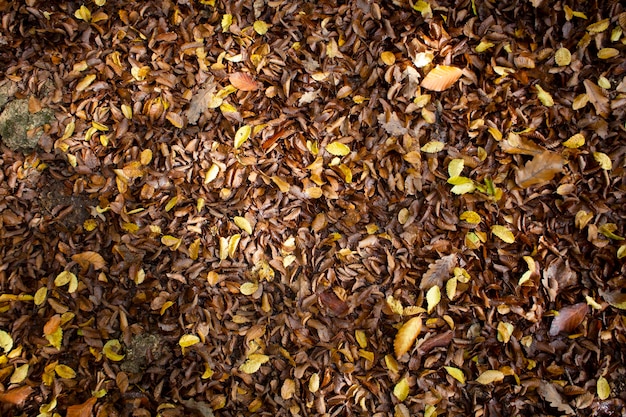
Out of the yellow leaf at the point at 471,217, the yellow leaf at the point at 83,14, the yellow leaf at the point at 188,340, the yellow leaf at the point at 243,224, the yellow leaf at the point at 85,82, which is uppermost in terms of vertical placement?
the yellow leaf at the point at 83,14

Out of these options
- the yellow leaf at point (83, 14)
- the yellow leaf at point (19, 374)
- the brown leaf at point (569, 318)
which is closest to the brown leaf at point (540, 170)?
the brown leaf at point (569, 318)

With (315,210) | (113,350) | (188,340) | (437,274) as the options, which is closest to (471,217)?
(437,274)

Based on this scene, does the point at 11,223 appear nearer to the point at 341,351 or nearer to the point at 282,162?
the point at 282,162

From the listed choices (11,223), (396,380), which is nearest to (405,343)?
(396,380)

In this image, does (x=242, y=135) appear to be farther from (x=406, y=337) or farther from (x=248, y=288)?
(x=406, y=337)

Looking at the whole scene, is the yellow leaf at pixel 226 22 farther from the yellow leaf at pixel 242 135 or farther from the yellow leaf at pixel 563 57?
the yellow leaf at pixel 563 57
